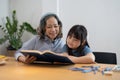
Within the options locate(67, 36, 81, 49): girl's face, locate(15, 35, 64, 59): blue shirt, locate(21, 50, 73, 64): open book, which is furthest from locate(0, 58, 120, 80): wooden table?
locate(15, 35, 64, 59): blue shirt

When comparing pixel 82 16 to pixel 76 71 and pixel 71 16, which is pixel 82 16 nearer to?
pixel 71 16

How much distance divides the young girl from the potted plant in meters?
2.11

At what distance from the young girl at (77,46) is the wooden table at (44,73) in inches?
4.6

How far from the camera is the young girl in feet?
6.02

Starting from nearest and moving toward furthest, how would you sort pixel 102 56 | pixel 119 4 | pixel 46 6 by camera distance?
1. pixel 102 56
2. pixel 119 4
3. pixel 46 6

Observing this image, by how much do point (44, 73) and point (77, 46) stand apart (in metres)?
0.53

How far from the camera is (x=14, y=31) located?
157 inches

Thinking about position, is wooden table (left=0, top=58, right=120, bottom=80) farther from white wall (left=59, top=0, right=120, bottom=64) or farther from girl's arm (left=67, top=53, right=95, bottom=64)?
white wall (left=59, top=0, right=120, bottom=64)

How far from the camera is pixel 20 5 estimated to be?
166 inches

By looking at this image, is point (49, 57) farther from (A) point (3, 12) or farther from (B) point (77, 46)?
(A) point (3, 12)

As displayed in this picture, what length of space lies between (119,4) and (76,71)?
238 centimetres

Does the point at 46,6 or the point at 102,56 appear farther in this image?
the point at 46,6

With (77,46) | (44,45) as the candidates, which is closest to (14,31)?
(44,45)

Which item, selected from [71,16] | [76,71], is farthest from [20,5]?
[76,71]
